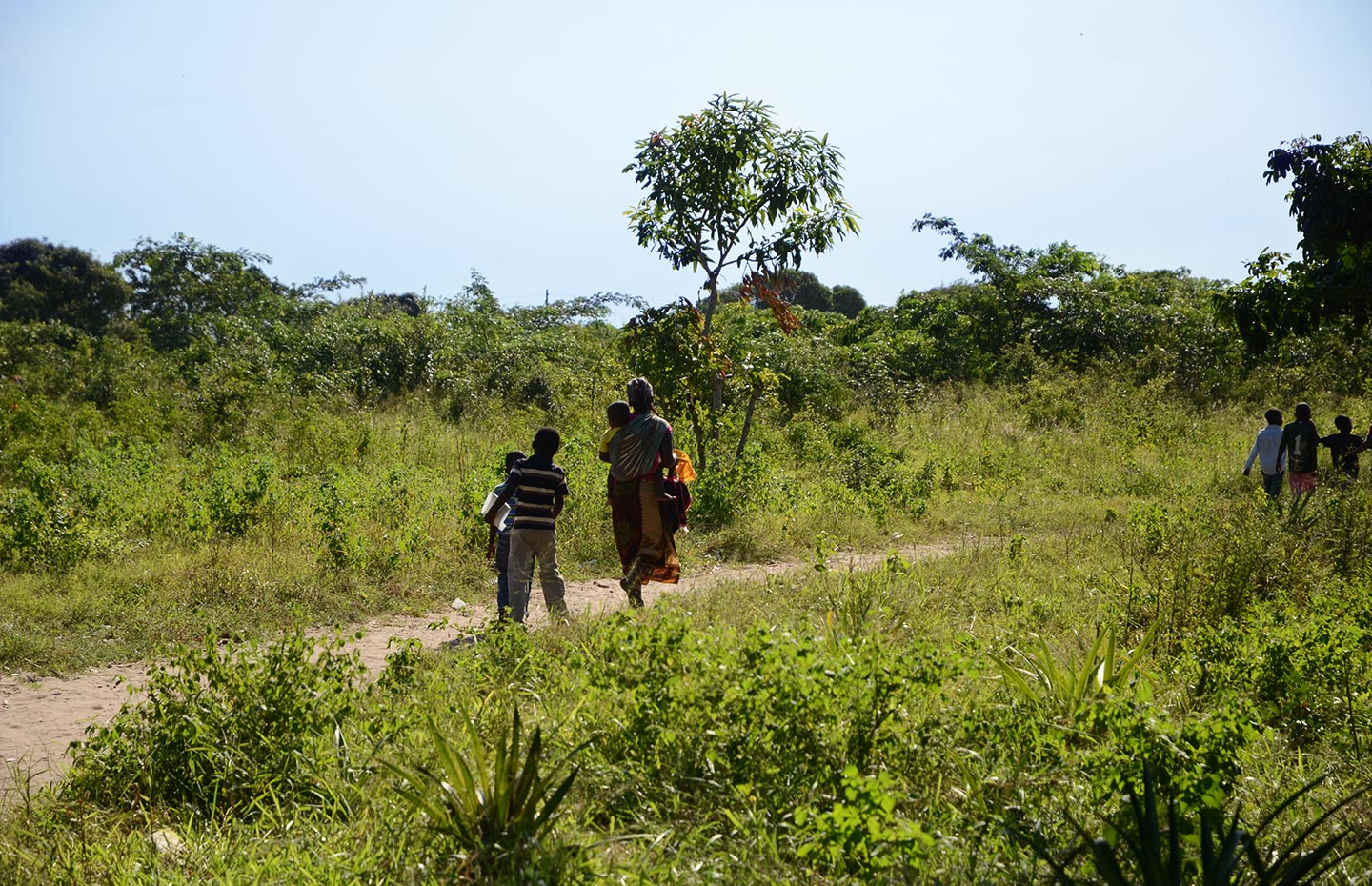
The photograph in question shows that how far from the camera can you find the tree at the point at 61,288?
26547 millimetres

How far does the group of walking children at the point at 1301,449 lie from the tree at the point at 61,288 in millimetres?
26958

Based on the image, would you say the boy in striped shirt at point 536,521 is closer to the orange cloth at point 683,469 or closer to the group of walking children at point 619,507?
the group of walking children at point 619,507

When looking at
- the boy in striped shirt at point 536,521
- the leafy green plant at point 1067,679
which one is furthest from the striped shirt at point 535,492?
the leafy green plant at point 1067,679

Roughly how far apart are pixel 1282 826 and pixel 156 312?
28453 millimetres

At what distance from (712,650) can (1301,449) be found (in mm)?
8956

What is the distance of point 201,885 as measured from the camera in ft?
10.5

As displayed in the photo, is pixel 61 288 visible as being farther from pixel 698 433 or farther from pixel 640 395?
pixel 640 395

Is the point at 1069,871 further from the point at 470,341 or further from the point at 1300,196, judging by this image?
the point at 470,341

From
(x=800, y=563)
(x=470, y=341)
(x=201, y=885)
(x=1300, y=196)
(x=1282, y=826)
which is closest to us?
(x=201, y=885)

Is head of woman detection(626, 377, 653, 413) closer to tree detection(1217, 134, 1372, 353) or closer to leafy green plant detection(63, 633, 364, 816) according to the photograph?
leafy green plant detection(63, 633, 364, 816)

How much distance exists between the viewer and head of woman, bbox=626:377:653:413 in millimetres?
7039

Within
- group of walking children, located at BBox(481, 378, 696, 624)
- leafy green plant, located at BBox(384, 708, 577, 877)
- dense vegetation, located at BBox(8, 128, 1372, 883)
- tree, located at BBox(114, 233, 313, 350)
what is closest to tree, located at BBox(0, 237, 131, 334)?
tree, located at BBox(114, 233, 313, 350)

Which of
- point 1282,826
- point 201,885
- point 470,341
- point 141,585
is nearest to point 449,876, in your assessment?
point 201,885

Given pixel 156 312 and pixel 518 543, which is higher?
pixel 156 312
